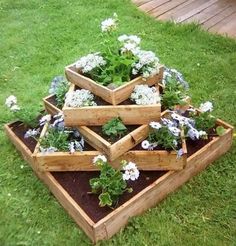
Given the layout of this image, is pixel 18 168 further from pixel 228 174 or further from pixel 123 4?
pixel 123 4

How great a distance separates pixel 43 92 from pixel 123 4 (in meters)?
2.21

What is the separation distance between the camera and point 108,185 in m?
2.41

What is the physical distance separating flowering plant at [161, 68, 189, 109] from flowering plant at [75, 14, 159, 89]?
197 mm

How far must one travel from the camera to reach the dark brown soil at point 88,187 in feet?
7.84

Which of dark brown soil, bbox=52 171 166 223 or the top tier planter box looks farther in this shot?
the top tier planter box

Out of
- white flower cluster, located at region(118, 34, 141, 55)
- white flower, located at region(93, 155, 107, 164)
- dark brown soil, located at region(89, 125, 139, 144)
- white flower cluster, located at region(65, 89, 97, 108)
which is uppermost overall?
white flower cluster, located at region(118, 34, 141, 55)

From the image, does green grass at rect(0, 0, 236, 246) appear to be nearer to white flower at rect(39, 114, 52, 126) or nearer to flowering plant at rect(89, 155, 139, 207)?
flowering plant at rect(89, 155, 139, 207)

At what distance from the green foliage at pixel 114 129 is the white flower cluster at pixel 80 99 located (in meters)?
0.17

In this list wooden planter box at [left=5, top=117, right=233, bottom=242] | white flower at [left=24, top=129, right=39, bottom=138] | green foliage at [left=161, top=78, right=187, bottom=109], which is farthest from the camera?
white flower at [left=24, top=129, right=39, bottom=138]

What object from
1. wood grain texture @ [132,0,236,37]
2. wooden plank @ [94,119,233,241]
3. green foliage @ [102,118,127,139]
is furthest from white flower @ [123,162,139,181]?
wood grain texture @ [132,0,236,37]

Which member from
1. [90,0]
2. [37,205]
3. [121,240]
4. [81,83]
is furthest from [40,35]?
[121,240]

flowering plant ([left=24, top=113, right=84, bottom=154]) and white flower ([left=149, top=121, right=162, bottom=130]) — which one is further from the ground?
white flower ([left=149, top=121, right=162, bottom=130])

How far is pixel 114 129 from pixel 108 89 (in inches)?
10.1

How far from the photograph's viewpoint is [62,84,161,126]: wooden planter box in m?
2.53
